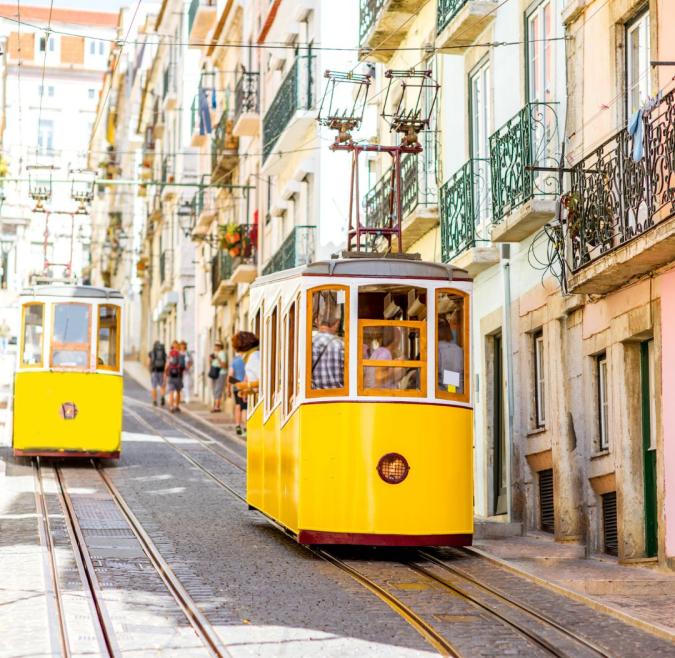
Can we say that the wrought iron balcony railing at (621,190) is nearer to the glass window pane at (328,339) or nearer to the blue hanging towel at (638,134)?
the blue hanging towel at (638,134)

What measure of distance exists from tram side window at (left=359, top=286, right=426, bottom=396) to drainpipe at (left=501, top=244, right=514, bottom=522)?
4378mm

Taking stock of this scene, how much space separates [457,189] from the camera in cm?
1919

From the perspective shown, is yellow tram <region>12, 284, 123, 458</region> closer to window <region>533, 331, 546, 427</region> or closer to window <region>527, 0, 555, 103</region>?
window <region>533, 331, 546, 427</region>

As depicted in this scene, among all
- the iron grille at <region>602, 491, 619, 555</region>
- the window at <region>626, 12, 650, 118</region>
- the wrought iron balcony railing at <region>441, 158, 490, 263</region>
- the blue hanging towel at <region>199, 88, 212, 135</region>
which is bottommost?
the iron grille at <region>602, 491, 619, 555</region>

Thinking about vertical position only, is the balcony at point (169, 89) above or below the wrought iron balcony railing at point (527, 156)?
above

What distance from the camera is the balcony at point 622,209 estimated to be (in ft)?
40.8

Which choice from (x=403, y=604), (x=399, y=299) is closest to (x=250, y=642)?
(x=403, y=604)

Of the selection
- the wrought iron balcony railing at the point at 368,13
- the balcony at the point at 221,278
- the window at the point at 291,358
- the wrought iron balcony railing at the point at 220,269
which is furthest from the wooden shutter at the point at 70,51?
the window at the point at 291,358

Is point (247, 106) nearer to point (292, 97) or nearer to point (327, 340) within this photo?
point (292, 97)

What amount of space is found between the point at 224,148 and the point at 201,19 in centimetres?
719

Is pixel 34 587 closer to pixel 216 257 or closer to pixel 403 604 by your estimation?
pixel 403 604

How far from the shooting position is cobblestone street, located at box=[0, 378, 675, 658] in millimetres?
9055

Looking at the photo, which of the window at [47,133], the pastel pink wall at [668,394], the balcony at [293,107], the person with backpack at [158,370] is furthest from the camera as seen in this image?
the window at [47,133]

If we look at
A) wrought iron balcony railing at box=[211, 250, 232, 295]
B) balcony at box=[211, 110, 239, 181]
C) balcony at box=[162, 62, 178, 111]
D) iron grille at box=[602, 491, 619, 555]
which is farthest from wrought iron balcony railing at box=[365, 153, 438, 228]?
balcony at box=[162, 62, 178, 111]
